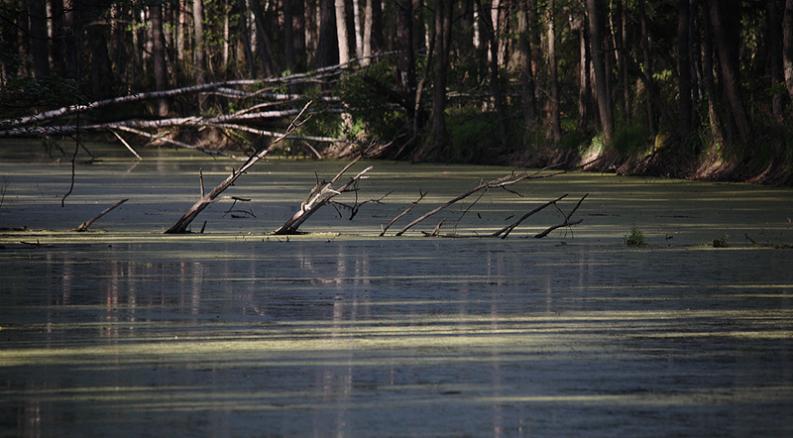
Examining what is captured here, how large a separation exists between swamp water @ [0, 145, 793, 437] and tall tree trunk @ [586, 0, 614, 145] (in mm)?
9921

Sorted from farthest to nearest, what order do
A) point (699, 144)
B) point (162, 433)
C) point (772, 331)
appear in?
point (699, 144)
point (772, 331)
point (162, 433)

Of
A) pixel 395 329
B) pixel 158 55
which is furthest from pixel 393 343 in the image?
pixel 158 55

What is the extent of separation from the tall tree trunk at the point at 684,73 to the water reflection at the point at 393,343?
1177cm

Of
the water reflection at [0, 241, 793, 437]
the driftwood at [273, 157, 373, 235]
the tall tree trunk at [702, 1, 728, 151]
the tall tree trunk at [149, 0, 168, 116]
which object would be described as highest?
the tall tree trunk at [149, 0, 168, 116]

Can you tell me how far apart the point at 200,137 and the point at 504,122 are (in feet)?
34.6

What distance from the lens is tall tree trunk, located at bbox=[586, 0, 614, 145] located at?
986 inches

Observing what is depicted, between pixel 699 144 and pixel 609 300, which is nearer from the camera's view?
pixel 609 300

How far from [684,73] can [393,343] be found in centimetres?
1667

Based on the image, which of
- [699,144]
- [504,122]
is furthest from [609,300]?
[504,122]

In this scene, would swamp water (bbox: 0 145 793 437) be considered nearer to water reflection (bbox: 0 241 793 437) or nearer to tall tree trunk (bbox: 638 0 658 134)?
water reflection (bbox: 0 241 793 437)

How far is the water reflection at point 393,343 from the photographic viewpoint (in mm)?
5547

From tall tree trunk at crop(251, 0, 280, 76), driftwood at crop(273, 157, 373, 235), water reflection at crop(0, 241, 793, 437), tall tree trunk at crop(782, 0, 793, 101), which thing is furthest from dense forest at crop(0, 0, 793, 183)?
water reflection at crop(0, 241, 793, 437)

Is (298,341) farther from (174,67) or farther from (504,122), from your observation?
(174,67)

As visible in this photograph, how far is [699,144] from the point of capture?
2269 centimetres
